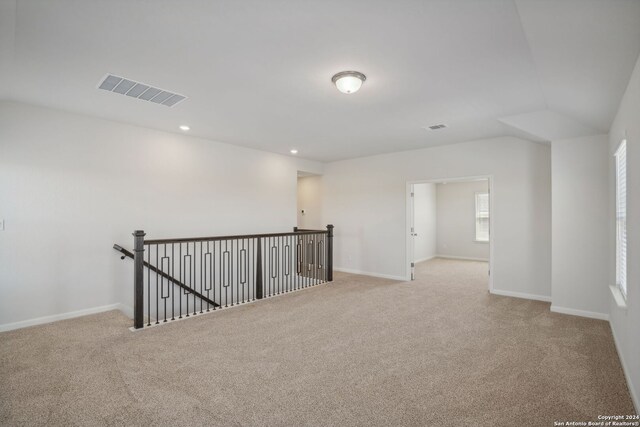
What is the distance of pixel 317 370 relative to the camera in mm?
2629

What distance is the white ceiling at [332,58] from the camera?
6.42ft

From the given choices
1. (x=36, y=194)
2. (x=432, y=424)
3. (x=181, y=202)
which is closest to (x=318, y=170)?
(x=181, y=202)

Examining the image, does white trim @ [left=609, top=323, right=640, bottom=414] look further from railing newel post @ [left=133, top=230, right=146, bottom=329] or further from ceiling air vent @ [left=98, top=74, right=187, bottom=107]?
ceiling air vent @ [left=98, top=74, right=187, bottom=107]

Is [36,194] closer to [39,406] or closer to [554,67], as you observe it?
[39,406]

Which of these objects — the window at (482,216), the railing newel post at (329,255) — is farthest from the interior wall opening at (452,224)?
the railing newel post at (329,255)

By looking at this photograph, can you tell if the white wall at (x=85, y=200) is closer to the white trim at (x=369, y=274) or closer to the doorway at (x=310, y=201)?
the doorway at (x=310, y=201)

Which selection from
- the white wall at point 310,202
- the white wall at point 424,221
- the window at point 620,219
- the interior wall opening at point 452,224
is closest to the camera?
the window at point 620,219

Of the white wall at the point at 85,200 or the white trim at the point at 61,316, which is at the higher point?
the white wall at the point at 85,200

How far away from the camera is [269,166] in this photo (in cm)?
652

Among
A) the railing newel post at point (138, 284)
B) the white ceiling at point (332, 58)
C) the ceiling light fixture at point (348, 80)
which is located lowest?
the railing newel post at point (138, 284)

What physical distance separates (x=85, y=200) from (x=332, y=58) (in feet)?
12.7

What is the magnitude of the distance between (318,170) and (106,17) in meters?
5.80

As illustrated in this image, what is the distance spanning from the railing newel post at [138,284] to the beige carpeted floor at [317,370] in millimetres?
243

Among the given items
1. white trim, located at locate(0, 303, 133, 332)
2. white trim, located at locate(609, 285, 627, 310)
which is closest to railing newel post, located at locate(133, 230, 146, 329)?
white trim, located at locate(0, 303, 133, 332)
